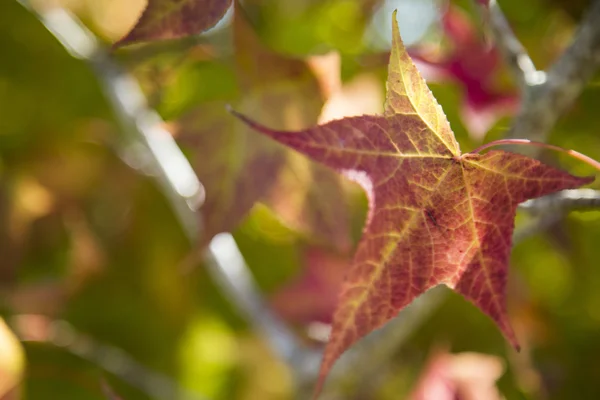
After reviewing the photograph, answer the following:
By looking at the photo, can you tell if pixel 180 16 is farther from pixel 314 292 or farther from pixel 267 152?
pixel 314 292

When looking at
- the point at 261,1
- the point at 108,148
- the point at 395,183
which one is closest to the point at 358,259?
the point at 395,183

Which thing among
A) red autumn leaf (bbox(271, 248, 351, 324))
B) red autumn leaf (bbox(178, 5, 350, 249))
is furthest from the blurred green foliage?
red autumn leaf (bbox(178, 5, 350, 249))

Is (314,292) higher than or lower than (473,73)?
lower

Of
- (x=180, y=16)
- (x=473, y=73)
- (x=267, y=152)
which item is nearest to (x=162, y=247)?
(x=267, y=152)

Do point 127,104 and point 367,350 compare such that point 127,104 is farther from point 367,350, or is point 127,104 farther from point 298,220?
point 367,350

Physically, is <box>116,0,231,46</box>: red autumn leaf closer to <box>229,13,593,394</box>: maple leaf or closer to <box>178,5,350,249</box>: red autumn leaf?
<box>229,13,593,394</box>: maple leaf

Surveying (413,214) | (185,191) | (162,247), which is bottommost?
(413,214)
